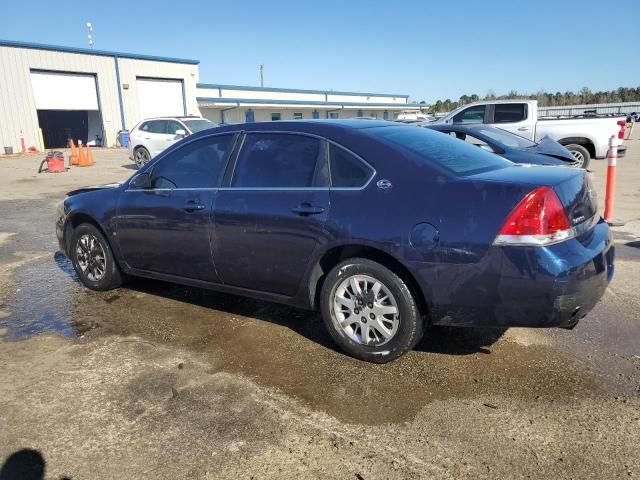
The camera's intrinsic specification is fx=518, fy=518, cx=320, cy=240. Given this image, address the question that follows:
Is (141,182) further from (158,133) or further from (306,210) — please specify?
(158,133)

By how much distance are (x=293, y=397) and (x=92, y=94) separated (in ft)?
105

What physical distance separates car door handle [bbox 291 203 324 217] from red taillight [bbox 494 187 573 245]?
3.94 ft

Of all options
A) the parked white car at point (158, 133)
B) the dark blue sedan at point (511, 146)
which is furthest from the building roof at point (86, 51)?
the dark blue sedan at point (511, 146)

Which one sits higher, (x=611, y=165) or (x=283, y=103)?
(x=283, y=103)

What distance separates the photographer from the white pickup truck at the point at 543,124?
524 inches

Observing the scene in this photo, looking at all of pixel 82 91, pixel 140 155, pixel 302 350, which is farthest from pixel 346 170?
pixel 82 91

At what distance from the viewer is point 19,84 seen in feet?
87.7

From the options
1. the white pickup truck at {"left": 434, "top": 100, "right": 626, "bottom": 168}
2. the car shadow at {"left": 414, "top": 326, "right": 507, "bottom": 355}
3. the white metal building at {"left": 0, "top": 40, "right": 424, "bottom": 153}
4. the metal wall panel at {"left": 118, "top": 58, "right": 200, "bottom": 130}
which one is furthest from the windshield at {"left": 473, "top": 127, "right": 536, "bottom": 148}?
the metal wall panel at {"left": 118, "top": 58, "right": 200, "bottom": 130}

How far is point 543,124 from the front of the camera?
13578 millimetres

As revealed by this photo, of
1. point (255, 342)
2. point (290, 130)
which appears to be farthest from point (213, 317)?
point (290, 130)

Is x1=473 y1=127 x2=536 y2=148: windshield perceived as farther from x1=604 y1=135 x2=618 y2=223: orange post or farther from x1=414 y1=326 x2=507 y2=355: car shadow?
x1=414 y1=326 x2=507 y2=355: car shadow

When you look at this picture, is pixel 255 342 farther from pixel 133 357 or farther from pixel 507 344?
pixel 507 344

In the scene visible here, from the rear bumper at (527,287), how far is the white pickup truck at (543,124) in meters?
11.2

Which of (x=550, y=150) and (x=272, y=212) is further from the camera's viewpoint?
(x=550, y=150)
